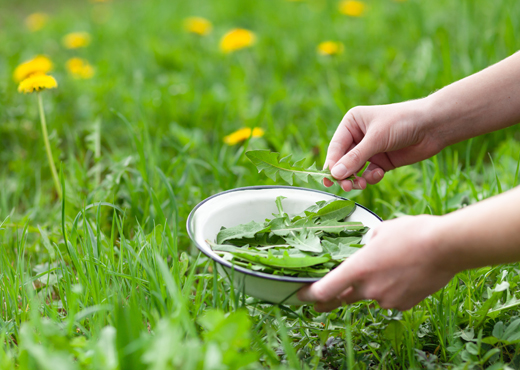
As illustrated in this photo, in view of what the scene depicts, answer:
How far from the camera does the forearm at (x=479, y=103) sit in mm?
1521

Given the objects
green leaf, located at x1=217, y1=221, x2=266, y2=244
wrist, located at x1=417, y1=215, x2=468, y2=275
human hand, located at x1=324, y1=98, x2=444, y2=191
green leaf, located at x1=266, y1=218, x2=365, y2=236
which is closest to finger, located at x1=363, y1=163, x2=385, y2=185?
human hand, located at x1=324, y1=98, x2=444, y2=191

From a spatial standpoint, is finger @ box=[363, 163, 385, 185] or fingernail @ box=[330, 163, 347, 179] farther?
finger @ box=[363, 163, 385, 185]

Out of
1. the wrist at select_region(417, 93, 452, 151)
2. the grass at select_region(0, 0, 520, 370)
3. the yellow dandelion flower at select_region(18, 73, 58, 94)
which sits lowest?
the grass at select_region(0, 0, 520, 370)

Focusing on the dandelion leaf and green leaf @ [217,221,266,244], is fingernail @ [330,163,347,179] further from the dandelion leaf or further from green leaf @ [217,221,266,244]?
green leaf @ [217,221,266,244]

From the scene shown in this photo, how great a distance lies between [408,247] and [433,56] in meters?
2.17

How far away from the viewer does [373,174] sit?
1.65 meters

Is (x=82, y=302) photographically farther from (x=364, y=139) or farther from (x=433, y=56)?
(x=433, y=56)

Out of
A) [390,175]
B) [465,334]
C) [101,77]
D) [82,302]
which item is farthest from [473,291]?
[101,77]

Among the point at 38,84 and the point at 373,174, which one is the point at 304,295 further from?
the point at 38,84

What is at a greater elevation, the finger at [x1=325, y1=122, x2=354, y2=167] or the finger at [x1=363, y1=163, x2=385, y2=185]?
the finger at [x1=325, y1=122, x2=354, y2=167]

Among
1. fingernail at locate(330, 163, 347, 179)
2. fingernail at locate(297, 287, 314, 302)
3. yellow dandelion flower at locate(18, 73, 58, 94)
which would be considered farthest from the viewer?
yellow dandelion flower at locate(18, 73, 58, 94)

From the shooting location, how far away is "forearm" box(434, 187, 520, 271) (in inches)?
39.1

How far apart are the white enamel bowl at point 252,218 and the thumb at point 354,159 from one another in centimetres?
10

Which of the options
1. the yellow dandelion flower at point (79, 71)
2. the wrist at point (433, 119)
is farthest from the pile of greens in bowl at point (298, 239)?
the yellow dandelion flower at point (79, 71)
